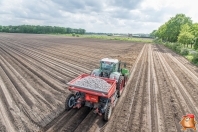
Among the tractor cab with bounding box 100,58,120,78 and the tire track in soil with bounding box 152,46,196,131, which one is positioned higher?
the tractor cab with bounding box 100,58,120,78

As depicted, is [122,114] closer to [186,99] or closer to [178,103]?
[178,103]

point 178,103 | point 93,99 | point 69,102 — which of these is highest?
point 93,99

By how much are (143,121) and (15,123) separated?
231 inches

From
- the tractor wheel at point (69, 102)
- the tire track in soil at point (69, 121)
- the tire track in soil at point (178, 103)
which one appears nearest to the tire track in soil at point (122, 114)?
the tire track in soil at point (69, 121)

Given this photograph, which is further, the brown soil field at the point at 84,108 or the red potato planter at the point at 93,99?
the red potato planter at the point at 93,99

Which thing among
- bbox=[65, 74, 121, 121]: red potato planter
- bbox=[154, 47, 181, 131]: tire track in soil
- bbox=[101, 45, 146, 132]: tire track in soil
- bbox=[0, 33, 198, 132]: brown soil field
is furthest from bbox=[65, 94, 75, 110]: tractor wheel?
bbox=[154, 47, 181, 131]: tire track in soil

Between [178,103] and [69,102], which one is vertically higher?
[69,102]

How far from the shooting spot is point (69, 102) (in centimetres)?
938

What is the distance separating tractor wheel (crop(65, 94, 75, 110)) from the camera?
9.33 m

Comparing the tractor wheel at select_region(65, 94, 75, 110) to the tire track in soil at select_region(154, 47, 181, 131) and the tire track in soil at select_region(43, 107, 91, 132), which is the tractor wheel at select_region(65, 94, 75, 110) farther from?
the tire track in soil at select_region(154, 47, 181, 131)

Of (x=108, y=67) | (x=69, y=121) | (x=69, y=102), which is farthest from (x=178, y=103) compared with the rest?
(x=69, y=121)

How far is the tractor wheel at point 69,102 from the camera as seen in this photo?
9328 mm

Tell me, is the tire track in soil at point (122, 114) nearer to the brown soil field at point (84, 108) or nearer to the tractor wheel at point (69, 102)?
the brown soil field at point (84, 108)


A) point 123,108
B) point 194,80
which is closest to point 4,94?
point 123,108
